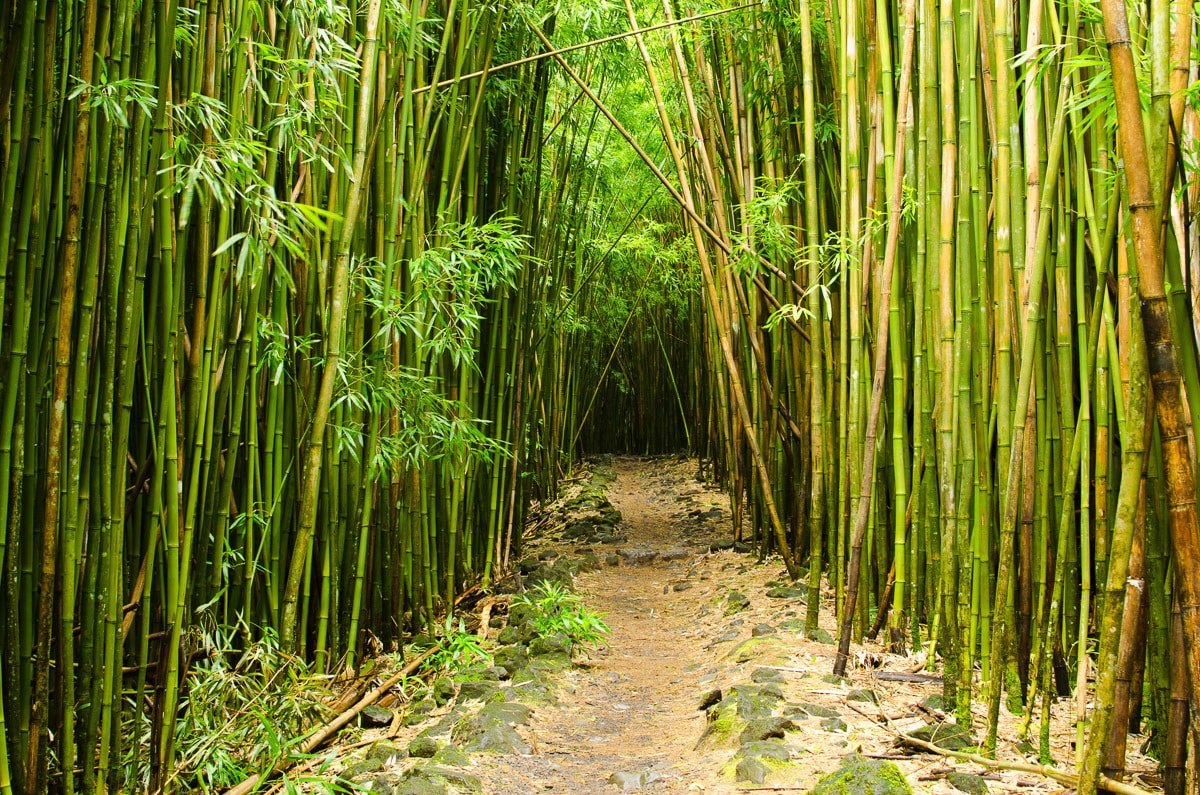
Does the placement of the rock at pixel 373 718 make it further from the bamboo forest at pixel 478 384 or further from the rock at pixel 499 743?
the rock at pixel 499 743

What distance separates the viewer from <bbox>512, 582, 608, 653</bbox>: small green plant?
114 inches

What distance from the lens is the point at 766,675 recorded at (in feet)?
7.66

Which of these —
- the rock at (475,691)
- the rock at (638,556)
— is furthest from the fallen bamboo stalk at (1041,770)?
the rock at (638,556)

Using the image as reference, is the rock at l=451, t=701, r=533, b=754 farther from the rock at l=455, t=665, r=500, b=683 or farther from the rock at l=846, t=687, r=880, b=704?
the rock at l=846, t=687, r=880, b=704

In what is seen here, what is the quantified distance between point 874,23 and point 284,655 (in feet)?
7.56

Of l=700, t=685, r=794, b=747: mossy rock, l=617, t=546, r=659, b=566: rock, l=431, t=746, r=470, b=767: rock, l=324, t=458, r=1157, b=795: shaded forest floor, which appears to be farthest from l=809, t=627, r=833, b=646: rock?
l=617, t=546, r=659, b=566: rock

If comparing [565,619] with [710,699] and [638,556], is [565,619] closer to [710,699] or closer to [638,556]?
[710,699]

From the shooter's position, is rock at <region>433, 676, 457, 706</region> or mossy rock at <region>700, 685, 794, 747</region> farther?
rock at <region>433, 676, 457, 706</region>

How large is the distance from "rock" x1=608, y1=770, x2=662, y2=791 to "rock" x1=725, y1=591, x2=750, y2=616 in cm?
143

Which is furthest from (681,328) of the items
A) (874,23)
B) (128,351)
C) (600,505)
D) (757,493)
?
(128,351)

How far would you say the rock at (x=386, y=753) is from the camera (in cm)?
199

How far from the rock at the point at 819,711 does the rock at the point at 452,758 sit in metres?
0.76

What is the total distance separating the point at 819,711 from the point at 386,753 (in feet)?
3.19

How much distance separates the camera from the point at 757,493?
3.96 m
